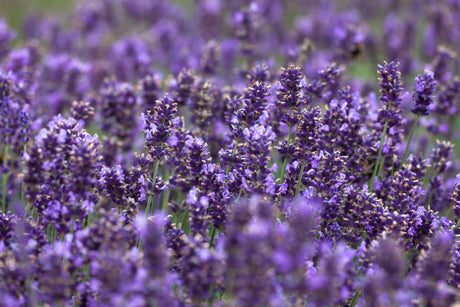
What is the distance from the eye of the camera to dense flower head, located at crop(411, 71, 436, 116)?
3662 mm

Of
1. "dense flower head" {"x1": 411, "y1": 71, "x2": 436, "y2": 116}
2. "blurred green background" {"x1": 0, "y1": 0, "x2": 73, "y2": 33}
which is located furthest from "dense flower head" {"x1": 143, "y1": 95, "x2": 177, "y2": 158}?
"blurred green background" {"x1": 0, "y1": 0, "x2": 73, "y2": 33}

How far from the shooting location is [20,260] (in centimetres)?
254

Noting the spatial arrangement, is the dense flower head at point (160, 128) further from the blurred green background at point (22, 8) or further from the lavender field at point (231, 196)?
the blurred green background at point (22, 8)

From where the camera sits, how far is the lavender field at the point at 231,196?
7.33ft

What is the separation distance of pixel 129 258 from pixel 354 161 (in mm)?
2028

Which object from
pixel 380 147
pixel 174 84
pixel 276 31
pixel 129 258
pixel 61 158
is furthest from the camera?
pixel 276 31

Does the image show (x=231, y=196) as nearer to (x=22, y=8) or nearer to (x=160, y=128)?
(x=160, y=128)

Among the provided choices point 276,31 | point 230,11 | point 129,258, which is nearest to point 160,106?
point 129,258

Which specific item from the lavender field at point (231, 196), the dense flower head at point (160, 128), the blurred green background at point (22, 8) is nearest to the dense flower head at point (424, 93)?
the lavender field at point (231, 196)

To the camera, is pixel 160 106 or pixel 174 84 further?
pixel 174 84

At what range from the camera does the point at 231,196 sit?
325cm

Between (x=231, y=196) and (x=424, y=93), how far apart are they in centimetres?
169

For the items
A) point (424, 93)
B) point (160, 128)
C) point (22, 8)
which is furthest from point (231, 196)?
point (22, 8)

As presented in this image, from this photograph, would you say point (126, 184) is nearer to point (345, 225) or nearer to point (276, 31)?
point (345, 225)
